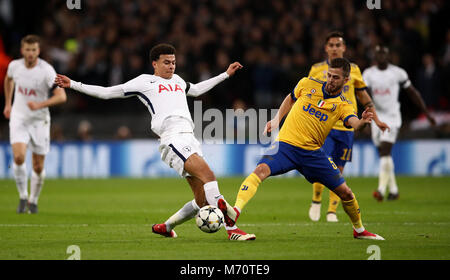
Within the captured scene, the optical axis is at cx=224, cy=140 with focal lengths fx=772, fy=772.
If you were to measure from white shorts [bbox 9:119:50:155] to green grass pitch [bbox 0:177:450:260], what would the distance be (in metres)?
1.08

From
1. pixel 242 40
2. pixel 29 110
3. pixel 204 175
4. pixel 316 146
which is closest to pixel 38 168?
pixel 29 110

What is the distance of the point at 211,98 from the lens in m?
20.9

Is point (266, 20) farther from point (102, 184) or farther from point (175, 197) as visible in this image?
point (175, 197)

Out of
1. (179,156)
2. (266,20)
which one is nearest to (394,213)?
(179,156)

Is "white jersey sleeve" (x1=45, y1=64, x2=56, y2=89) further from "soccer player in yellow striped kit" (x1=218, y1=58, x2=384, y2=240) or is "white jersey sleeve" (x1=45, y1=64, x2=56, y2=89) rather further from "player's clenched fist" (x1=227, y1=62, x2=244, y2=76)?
"soccer player in yellow striped kit" (x1=218, y1=58, x2=384, y2=240)

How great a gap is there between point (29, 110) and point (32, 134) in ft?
1.25

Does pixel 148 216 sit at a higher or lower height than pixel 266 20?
lower

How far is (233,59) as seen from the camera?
850 inches

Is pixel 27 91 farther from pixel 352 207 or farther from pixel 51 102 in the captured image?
pixel 352 207

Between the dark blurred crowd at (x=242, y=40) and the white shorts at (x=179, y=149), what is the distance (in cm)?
1175

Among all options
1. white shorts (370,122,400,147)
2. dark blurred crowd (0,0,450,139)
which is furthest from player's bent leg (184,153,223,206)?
dark blurred crowd (0,0,450,139)

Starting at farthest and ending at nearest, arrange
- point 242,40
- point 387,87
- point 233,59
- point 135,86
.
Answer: point 242,40
point 233,59
point 387,87
point 135,86

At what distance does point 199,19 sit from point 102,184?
23.1 feet

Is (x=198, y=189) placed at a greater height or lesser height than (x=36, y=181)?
greater
